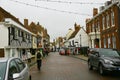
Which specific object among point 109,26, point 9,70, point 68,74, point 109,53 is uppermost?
point 109,26

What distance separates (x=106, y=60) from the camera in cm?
1916

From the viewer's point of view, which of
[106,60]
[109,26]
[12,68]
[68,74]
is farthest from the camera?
[109,26]

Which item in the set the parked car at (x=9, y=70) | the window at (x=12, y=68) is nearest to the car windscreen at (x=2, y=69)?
the parked car at (x=9, y=70)

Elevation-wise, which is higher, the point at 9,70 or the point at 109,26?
the point at 109,26

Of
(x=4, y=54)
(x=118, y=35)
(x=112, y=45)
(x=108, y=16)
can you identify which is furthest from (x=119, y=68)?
(x=108, y=16)

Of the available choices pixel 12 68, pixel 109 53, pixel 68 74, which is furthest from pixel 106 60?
pixel 12 68

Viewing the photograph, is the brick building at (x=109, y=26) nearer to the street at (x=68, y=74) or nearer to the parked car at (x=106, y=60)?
the street at (x=68, y=74)

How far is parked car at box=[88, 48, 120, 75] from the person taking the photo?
61.2 feet

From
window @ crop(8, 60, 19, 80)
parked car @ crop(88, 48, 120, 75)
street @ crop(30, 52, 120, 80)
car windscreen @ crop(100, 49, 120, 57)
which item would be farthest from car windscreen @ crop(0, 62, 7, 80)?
car windscreen @ crop(100, 49, 120, 57)

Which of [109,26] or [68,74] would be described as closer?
[68,74]

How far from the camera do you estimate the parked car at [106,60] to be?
61.2 ft

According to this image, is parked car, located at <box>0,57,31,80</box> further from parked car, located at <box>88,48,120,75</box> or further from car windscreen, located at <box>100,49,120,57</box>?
car windscreen, located at <box>100,49,120,57</box>

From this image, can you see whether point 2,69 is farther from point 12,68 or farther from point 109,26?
point 109,26

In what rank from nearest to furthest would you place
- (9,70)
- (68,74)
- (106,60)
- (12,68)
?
(9,70) < (12,68) < (106,60) < (68,74)
